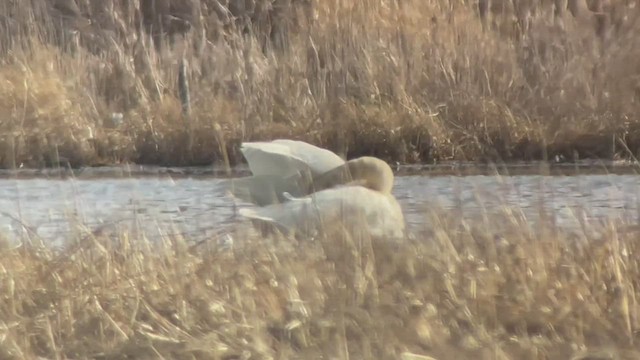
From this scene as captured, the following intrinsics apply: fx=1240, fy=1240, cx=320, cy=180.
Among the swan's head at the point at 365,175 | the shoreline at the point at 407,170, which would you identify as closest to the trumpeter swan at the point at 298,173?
the swan's head at the point at 365,175

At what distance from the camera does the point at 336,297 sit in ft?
12.0

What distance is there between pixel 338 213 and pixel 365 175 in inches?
21.3

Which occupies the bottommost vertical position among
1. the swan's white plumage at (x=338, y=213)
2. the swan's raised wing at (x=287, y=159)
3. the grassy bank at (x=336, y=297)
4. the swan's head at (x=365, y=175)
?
the grassy bank at (x=336, y=297)

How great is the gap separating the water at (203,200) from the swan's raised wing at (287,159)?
0.94ft

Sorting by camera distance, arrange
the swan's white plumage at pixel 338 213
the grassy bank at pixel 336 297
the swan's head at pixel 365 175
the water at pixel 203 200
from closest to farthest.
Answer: the grassy bank at pixel 336 297 → the swan's white plumage at pixel 338 213 → the swan's head at pixel 365 175 → the water at pixel 203 200

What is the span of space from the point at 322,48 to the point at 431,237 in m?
5.04

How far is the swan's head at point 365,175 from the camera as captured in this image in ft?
16.4

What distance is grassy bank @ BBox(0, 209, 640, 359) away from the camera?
11.0 ft

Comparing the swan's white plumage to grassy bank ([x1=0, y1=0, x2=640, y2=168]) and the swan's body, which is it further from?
grassy bank ([x1=0, y1=0, x2=640, y2=168])

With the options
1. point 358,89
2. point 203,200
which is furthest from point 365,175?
point 358,89

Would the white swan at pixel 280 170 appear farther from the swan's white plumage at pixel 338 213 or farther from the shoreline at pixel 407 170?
the shoreline at pixel 407 170

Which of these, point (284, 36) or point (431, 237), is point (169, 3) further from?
point (431, 237)

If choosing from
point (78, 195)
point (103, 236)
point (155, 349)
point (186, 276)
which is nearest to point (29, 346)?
point (155, 349)

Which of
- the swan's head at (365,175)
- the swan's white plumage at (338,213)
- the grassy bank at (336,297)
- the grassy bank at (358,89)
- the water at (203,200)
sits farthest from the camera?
the grassy bank at (358,89)
